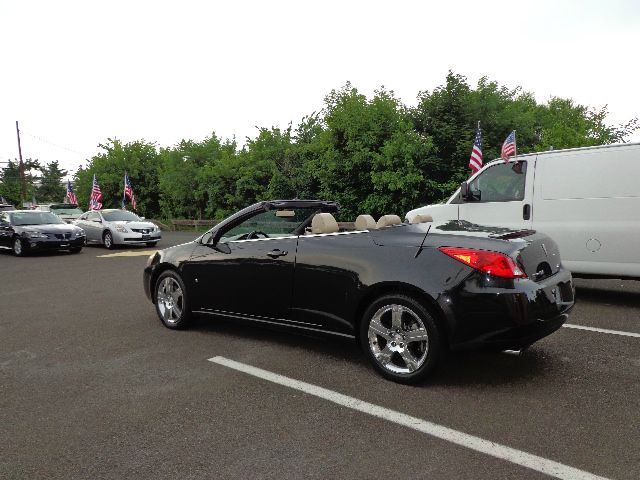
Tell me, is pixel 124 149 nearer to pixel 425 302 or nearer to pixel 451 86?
pixel 451 86

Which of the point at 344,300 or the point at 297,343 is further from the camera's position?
the point at 297,343

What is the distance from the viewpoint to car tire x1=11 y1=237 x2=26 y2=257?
15.2 m

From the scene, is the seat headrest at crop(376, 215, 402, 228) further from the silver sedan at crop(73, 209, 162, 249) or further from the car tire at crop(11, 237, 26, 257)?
the silver sedan at crop(73, 209, 162, 249)

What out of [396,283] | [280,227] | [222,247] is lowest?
[396,283]

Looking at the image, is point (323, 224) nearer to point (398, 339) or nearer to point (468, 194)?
point (398, 339)

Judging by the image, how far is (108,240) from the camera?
17469mm

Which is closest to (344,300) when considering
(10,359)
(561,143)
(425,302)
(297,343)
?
(425,302)

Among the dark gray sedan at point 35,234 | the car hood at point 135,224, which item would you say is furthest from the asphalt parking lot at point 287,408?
the car hood at point 135,224

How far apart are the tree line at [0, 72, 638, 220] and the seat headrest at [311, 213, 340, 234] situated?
16.3 meters

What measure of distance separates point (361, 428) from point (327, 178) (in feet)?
68.7

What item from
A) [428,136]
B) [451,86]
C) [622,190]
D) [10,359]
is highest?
[451,86]

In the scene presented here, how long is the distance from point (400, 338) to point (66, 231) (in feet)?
47.1

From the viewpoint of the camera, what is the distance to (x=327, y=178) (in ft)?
77.7

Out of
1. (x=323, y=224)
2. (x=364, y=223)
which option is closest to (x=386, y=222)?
(x=364, y=223)
